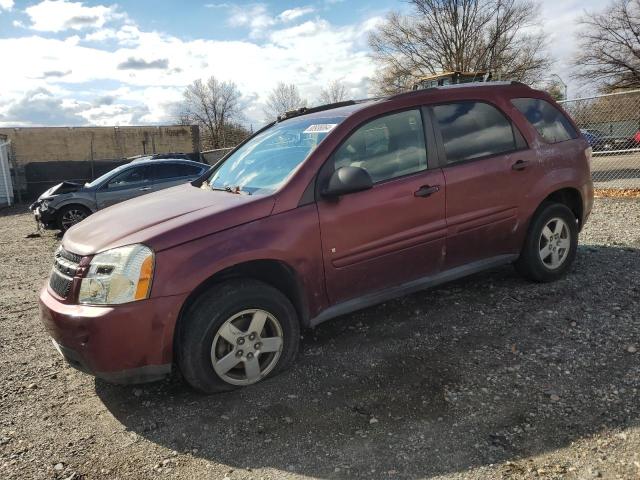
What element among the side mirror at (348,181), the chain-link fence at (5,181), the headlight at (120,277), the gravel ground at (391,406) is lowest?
the gravel ground at (391,406)

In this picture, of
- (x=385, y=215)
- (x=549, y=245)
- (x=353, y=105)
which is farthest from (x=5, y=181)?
(x=549, y=245)

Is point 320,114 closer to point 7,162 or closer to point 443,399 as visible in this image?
point 443,399

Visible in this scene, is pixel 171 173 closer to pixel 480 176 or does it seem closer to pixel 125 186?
pixel 125 186

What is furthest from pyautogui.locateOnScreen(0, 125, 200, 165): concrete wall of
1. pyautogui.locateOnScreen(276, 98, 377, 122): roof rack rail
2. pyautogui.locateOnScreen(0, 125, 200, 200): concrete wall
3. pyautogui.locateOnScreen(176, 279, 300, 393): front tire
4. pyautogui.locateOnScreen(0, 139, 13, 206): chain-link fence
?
pyautogui.locateOnScreen(176, 279, 300, 393): front tire

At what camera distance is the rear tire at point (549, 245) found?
4531mm

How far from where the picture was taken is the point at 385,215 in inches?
143

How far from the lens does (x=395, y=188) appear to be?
3.69 metres

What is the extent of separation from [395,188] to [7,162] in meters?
23.4

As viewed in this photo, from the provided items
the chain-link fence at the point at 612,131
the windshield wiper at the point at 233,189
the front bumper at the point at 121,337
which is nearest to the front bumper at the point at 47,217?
the windshield wiper at the point at 233,189

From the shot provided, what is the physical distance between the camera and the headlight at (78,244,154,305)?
2.90 metres

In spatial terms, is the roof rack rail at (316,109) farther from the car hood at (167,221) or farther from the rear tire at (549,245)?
the rear tire at (549,245)

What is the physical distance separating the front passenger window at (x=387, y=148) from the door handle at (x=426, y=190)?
0.15m

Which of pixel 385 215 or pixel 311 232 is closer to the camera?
pixel 311 232

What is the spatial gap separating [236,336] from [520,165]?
9.26ft
